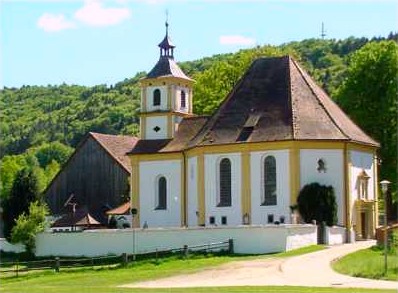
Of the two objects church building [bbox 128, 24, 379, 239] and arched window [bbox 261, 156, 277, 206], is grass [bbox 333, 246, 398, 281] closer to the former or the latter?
church building [bbox 128, 24, 379, 239]

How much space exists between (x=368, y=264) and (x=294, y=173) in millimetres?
17788

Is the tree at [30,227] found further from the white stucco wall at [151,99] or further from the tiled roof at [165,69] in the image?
the tiled roof at [165,69]

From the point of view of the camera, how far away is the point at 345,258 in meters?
41.3

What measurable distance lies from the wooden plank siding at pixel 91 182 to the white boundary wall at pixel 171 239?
18594mm

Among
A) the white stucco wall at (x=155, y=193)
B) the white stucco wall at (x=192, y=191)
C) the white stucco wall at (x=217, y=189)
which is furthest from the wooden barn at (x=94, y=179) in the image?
the white stucco wall at (x=217, y=189)

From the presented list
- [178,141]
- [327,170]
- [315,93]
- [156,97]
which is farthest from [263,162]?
[156,97]

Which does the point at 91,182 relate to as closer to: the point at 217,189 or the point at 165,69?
the point at 165,69

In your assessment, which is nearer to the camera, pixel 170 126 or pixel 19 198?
pixel 19 198

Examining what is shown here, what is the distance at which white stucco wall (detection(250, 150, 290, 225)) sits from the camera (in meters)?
54.7

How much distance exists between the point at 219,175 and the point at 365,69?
16.4 m

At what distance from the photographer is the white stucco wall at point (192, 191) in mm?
59094

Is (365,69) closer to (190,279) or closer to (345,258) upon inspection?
(345,258)

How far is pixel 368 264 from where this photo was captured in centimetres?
3688

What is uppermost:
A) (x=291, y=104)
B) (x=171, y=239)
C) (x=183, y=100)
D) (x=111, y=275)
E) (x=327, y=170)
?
(x=183, y=100)
